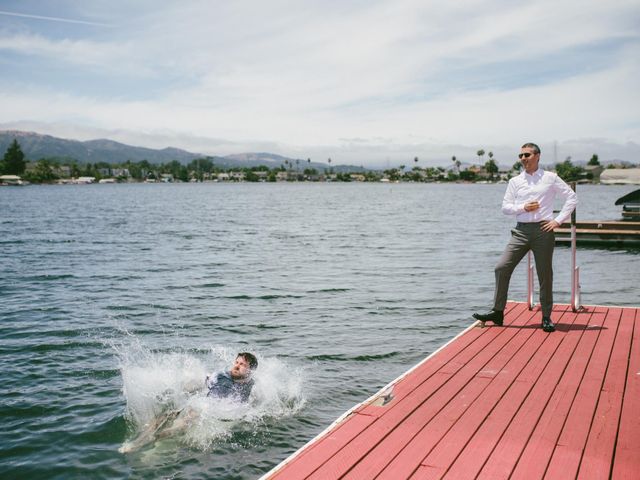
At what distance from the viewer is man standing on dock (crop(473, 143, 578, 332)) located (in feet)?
29.8

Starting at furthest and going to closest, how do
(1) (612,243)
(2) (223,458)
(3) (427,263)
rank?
(1) (612,243) → (3) (427,263) → (2) (223,458)

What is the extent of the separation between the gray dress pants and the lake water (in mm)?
3134

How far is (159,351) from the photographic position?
1323 centimetres

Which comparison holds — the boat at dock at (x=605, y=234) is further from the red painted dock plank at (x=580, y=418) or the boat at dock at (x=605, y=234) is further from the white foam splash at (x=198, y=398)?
the red painted dock plank at (x=580, y=418)

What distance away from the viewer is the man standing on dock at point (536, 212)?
907cm

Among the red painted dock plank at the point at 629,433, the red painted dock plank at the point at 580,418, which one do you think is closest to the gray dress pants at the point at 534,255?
the red painted dock plank at the point at 580,418

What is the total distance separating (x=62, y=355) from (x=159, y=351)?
2062 mm

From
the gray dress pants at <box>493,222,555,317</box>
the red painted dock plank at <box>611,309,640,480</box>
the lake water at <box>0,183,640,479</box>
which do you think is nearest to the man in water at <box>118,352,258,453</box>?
the lake water at <box>0,183,640,479</box>

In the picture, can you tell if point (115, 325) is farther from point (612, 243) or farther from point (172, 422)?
point (612, 243)

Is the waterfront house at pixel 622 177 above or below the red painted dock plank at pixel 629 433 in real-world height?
above

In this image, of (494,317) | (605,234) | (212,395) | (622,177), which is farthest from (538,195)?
(622,177)

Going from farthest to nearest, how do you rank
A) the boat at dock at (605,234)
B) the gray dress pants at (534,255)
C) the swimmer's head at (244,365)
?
the boat at dock at (605,234) → the gray dress pants at (534,255) → the swimmer's head at (244,365)

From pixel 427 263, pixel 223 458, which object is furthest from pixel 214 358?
pixel 427 263

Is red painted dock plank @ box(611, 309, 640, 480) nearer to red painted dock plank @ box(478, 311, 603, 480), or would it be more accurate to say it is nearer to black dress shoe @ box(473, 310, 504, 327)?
red painted dock plank @ box(478, 311, 603, 480)
